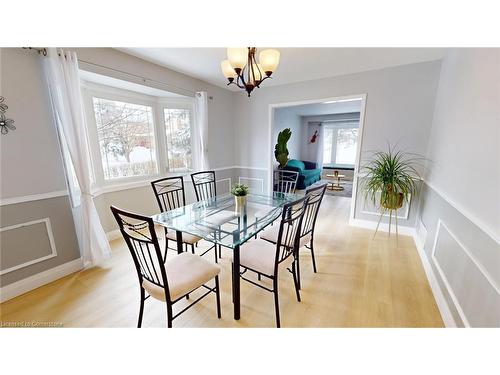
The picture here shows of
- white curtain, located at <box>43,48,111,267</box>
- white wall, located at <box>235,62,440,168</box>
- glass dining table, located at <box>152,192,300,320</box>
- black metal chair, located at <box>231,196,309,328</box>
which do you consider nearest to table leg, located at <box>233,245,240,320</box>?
glass dining table, located at <box>152,192,300,320</box>

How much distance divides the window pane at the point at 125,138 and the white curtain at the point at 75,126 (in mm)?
809

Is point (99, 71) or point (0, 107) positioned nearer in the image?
point (0, 107)

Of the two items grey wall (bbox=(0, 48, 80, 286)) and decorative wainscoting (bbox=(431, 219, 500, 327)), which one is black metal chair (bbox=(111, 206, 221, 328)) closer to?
grey wall (bbox=(0, 48, 80, 286))

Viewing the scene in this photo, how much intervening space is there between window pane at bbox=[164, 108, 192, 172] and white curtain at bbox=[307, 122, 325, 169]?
17.8 ft

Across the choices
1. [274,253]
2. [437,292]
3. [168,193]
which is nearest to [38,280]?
[168,193]

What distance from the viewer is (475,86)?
1473mm

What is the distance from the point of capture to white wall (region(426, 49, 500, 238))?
115 cm

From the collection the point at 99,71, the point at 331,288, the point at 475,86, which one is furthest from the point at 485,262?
the point at 99,71

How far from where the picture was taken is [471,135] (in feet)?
4.73

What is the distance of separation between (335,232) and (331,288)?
1.32m

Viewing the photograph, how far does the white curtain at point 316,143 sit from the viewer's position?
7.48 meters

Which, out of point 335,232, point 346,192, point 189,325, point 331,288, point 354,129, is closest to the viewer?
point 189,325

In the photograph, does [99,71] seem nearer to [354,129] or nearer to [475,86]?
[475,86]

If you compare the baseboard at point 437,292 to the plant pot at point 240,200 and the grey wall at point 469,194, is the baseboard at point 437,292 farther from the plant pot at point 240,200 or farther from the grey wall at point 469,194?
the plant pot at point 240,200
